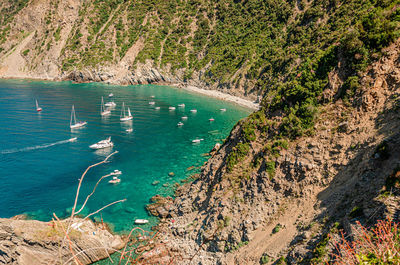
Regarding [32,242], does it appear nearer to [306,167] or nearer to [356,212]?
[306,167]

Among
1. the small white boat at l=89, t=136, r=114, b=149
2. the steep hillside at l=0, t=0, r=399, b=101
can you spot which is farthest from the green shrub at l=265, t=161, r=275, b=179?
the steep hillside at l=0, t=0, r=399, b=101

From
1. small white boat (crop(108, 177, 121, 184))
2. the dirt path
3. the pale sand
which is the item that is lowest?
small white boat (crop(108, 177, 121, 184))

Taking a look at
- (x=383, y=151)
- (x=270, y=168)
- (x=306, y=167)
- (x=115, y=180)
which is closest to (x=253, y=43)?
(x=115, y=180)

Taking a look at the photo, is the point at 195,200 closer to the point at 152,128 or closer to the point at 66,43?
the point at 152,128

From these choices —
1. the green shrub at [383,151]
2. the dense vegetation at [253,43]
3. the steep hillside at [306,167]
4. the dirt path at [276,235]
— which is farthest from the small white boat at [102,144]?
the green shrub at [383,151]

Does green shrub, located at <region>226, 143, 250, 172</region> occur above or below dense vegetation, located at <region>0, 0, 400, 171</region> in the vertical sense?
below

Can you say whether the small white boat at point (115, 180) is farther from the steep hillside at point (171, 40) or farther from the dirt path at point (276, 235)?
the steep hillside at point (171, 40)

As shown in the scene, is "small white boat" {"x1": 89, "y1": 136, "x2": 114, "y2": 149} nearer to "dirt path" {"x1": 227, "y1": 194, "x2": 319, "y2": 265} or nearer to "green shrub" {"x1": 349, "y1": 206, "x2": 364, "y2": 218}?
"dirt path" {"x1": 227, "y1": 194, "x2": 319, "y2": 265}
